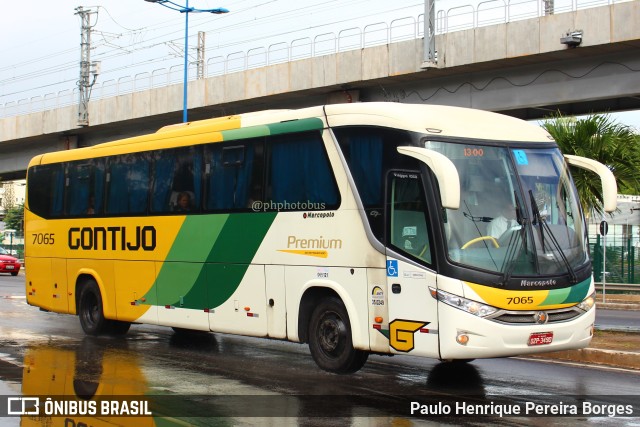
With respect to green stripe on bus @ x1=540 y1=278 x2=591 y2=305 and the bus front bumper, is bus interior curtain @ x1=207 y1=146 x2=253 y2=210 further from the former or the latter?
green stripe on bus @ x1=540 y1=278 x2=591 y2=305

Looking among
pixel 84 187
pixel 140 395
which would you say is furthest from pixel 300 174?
pixel 84 187

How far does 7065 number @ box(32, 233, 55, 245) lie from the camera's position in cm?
1794

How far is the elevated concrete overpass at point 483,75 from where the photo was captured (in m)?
26.3

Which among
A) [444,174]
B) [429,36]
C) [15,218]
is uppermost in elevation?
[429,36]

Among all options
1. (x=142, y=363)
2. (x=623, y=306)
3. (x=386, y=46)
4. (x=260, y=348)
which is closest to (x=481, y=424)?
(x=142, y=363)

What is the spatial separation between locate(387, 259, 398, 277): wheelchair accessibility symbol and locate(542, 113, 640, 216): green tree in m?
13.9

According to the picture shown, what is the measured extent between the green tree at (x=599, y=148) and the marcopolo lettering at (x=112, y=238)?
12516 millimetres

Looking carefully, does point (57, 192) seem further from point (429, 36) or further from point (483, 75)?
point (483, 75)

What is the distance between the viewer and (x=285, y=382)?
11.0 m

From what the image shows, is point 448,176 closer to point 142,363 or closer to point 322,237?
point 322,237

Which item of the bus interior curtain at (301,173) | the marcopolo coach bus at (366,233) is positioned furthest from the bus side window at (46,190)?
the bus interior curtain at (301,173)

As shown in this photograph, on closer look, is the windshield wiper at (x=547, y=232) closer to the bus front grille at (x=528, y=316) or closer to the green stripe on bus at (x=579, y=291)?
the green stripe on bus at (x=579, y=291)

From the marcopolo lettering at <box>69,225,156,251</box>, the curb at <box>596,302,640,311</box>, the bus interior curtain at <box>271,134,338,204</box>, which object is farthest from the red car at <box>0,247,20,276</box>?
the bus interior curtain at <box>271,134,338,204</box>

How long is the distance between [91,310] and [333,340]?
660cm
